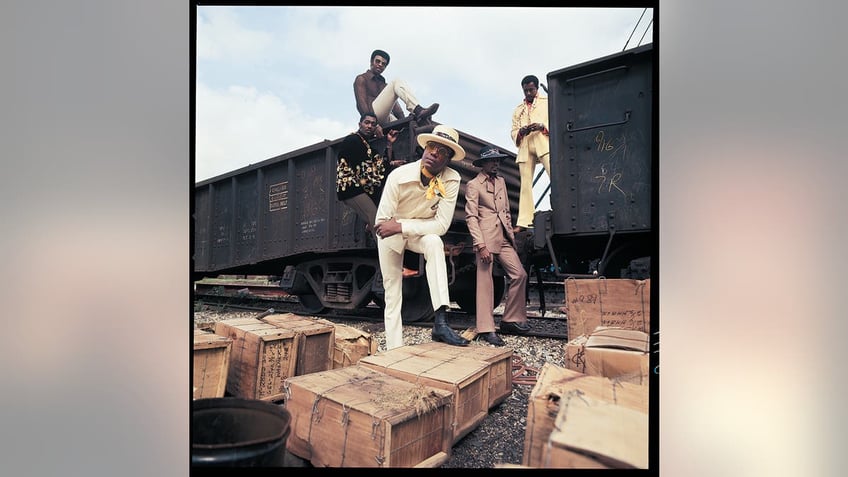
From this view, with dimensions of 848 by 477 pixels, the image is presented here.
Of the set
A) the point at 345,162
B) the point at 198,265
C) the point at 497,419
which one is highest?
the point at 345,162

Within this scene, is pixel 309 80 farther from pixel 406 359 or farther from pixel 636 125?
pixel 636 125

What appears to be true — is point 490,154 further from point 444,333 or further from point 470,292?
point 444,333

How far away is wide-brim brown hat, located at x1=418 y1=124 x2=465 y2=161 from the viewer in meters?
2.11

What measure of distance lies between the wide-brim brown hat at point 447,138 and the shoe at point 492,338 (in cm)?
94

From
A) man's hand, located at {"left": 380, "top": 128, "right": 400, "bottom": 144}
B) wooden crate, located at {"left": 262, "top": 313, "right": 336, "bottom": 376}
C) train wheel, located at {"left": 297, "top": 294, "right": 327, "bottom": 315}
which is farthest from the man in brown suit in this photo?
train wheel, located at {"left": 297, "top": 294, "right": 327, "bottom": 315}

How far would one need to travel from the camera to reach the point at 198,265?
2.19m

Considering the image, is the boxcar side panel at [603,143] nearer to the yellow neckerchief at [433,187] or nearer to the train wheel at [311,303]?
the yellow neckerchief at [433,187]

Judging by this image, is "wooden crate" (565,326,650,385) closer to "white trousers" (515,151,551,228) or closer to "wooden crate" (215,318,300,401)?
"white trousers" (515,151,551,228)

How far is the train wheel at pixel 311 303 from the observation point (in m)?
2.39

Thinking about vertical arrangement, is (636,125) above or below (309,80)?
below
